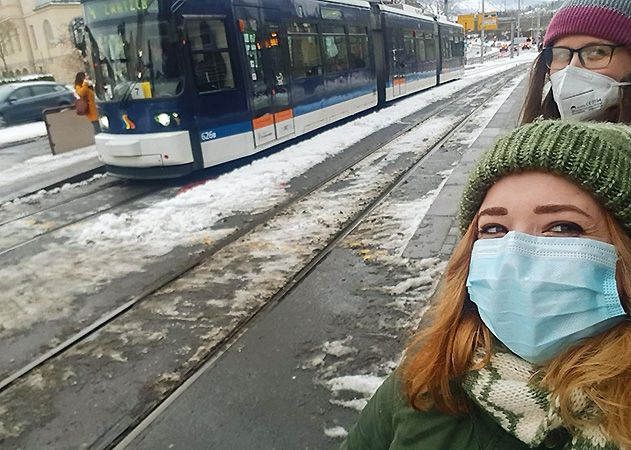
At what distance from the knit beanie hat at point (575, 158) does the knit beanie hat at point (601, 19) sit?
3.38 ft

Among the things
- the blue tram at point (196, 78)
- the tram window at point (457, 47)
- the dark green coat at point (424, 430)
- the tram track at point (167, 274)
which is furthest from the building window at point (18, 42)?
the dark green coat at point (424, 430)

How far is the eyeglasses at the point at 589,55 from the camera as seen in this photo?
7.45ft

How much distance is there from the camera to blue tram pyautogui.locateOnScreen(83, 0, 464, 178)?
884cm

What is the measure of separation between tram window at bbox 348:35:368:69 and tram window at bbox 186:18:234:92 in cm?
596

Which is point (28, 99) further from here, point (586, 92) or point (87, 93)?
point (586, 92)

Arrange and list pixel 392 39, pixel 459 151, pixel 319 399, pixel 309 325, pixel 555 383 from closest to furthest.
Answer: pixel 555 383
pixel 319 399
pixel 309 325
pixel 459 151
pixel 392 39

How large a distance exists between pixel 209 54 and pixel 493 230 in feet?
28.6

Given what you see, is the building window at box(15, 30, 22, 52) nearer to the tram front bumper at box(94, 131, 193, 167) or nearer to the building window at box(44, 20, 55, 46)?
the building window at box(44, 20, 55, 46)

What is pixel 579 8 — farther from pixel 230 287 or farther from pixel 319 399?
pixel 230 287

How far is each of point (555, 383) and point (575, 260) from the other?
28 centimetres

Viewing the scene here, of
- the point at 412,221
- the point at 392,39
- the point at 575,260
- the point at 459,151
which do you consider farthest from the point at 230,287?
the point at 392,39

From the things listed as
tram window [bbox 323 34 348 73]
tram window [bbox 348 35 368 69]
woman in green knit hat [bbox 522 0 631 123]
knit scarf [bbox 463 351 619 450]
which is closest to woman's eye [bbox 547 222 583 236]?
knit scarf [bbox 463 351 619 450]

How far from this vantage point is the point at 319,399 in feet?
11.2

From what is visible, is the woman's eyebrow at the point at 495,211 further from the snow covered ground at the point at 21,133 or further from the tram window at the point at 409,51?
the tram window at the point at 409,51
